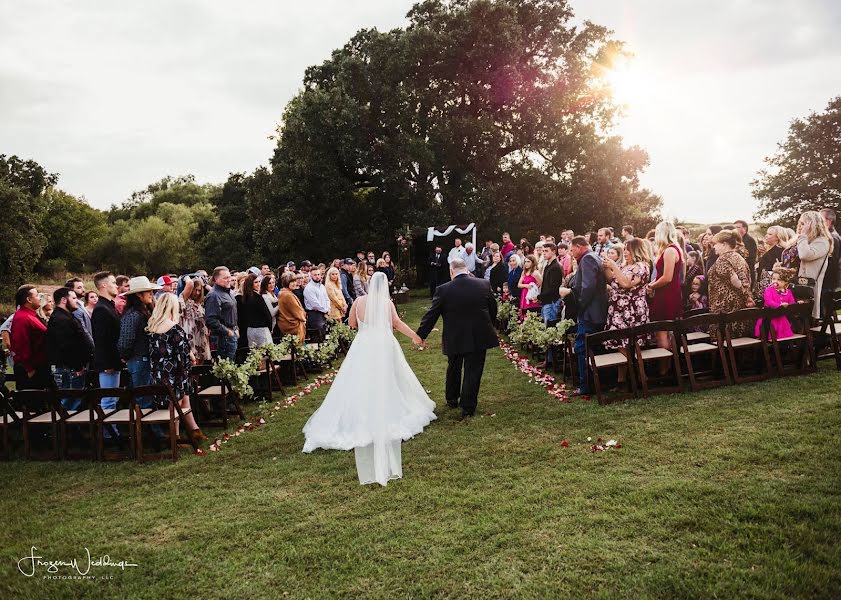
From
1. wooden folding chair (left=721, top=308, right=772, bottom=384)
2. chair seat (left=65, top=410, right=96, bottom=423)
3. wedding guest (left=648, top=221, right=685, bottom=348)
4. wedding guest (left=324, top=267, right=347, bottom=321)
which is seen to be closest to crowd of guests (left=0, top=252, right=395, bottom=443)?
chair seat (left=65, top=410, right=96, bottom=423)

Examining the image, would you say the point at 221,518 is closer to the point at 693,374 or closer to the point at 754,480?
the point at 754,480

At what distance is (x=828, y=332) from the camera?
873 centimetres

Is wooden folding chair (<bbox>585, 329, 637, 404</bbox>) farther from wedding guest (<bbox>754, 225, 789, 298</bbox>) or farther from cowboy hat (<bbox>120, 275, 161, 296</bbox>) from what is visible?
cowboy hat (<bbox>120, 275, 161, 296</bbox>)

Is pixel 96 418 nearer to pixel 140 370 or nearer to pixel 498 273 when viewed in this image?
pixel 140 370

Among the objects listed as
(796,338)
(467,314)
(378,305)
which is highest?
(378,305)

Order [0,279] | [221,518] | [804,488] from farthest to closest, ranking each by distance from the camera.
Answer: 1. [0,279]
2. [221,518]
3. [804,488]

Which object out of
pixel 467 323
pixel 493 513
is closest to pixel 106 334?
pixel 467 323

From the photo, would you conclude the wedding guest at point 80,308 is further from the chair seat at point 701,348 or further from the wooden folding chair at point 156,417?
the chair seat at point 701,348

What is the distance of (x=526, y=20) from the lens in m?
24.8

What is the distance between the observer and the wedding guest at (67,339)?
8.10 meters

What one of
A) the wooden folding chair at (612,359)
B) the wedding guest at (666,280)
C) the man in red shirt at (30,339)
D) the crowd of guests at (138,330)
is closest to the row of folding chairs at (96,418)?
the crowd of guests at (138,330)

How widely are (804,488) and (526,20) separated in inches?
964

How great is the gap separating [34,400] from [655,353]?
8.24 m

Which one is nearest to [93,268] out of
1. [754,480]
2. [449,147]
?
[449,147]
